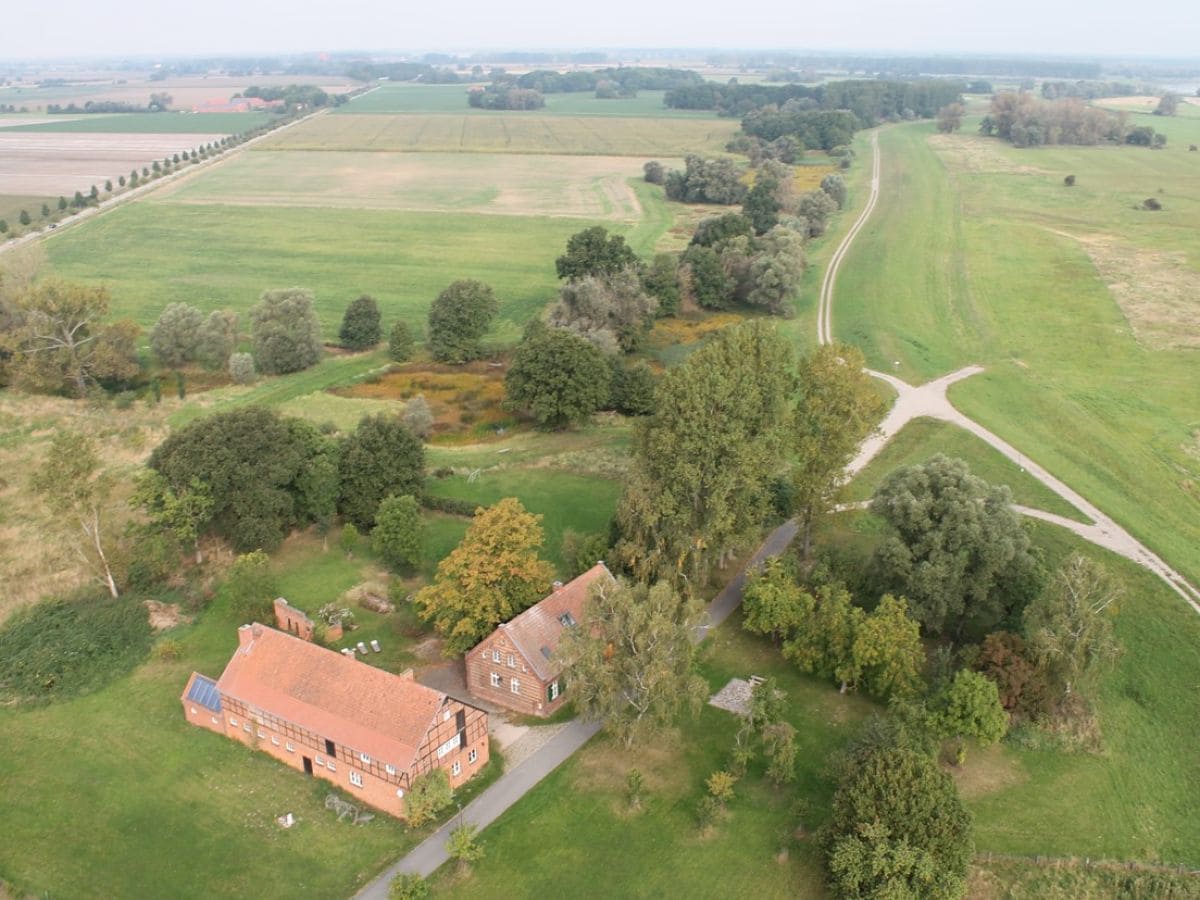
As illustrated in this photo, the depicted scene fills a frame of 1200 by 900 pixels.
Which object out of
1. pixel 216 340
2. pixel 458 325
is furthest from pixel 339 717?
pixel 216 340

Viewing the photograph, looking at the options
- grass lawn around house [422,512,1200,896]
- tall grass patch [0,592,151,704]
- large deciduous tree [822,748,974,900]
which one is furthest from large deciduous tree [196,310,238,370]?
large deciduous tree [822,748,974,900]

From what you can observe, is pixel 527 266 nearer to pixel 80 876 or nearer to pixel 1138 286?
pixel 1138 286

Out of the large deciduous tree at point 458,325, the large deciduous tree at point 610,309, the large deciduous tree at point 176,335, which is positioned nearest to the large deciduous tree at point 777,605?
the large deciduous tree at point 610,309

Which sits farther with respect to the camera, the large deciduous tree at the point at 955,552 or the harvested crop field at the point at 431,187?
the harvested crop field at the point at 431,187

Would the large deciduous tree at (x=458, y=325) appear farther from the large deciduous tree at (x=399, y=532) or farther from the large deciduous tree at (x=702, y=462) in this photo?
the large deciduous tree at (x=702, y=462)

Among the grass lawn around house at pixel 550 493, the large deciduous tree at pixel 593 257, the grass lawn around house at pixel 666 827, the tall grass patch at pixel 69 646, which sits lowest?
the grass lawn around house at pixel 666 827

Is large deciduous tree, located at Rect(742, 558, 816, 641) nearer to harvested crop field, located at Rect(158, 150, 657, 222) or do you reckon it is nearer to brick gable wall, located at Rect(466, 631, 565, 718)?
brick gable wall, located at Rect(466, 631, 565, 718)

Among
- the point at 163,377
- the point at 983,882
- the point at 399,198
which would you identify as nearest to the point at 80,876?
the point at 983,882
